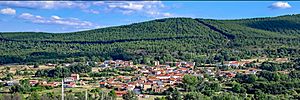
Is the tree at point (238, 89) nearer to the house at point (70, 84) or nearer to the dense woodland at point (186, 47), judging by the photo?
the dense woodland at point (186, 47)

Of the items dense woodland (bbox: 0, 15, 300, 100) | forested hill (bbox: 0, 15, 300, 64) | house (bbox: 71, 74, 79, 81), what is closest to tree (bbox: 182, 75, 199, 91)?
dense woodland (bbox: 0, 15, 300, 100)

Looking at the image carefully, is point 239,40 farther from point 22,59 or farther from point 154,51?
point 22,59

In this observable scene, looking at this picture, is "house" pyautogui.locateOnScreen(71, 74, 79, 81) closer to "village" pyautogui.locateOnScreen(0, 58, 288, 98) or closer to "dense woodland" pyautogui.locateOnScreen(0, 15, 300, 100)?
"village" pyautogui.locateOnScreen(0, 58, 288, 98)

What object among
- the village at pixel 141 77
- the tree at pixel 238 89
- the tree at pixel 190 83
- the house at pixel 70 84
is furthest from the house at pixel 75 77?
the tree at pixel 238 89

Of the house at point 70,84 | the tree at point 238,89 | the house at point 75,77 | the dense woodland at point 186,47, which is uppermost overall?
the dense woodland at point 186,47

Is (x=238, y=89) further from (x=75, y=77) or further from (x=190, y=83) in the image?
(x=75, y=77)
